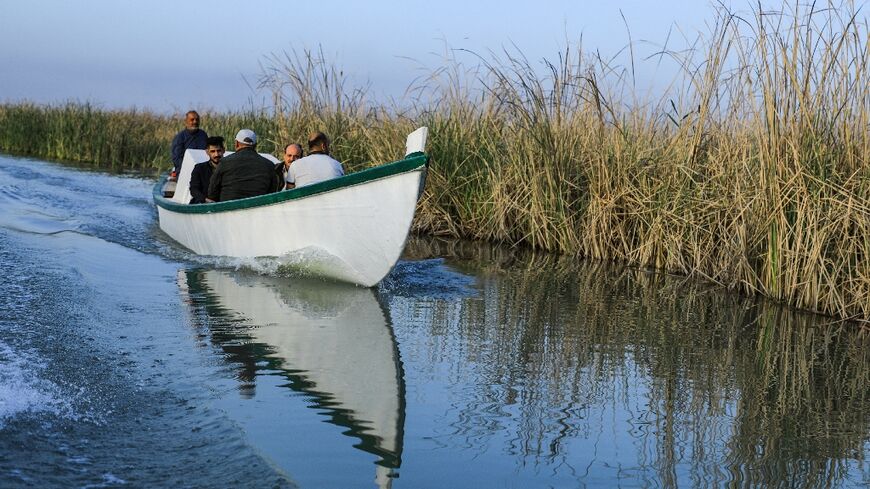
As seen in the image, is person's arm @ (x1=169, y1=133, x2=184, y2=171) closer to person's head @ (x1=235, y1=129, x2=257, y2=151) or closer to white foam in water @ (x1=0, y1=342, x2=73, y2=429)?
person's head @ (x1=235, y1=129, x2=257, y2=151)

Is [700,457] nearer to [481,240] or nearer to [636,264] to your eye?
[636,264]

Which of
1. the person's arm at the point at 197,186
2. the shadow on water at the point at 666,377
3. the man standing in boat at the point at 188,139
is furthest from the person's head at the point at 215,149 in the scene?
the man standing in boat at the point at 188,139

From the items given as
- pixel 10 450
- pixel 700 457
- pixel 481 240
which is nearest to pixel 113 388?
pixel 10 450

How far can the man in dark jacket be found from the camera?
41.0ft

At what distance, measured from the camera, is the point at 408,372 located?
21.9 ft

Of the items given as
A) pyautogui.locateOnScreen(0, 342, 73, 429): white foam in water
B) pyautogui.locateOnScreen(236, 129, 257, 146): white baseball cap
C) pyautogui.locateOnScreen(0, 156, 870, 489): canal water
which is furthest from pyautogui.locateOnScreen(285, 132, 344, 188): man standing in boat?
pyautogui.locateOnScreen(0, 342, 73, 429): white foam in water

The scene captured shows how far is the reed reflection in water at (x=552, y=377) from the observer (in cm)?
493

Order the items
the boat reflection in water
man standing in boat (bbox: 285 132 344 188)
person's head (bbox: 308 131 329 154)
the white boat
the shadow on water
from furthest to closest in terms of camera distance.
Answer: person's head (bbox: 308 131 329 154) → man standing in boat (bbox: 285 132 344 188) → the white boat → the boat reflection in water → the shadow on water

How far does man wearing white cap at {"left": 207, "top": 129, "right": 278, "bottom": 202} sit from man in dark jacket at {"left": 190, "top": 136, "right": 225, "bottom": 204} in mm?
1019

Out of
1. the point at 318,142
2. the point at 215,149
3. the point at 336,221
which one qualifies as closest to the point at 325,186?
the point at 336,221

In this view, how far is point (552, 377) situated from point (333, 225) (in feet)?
12.4

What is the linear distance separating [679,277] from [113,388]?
7.28 meters

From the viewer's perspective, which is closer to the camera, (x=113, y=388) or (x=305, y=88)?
(x=113, y=388)

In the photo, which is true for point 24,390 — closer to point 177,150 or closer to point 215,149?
point 215,149
